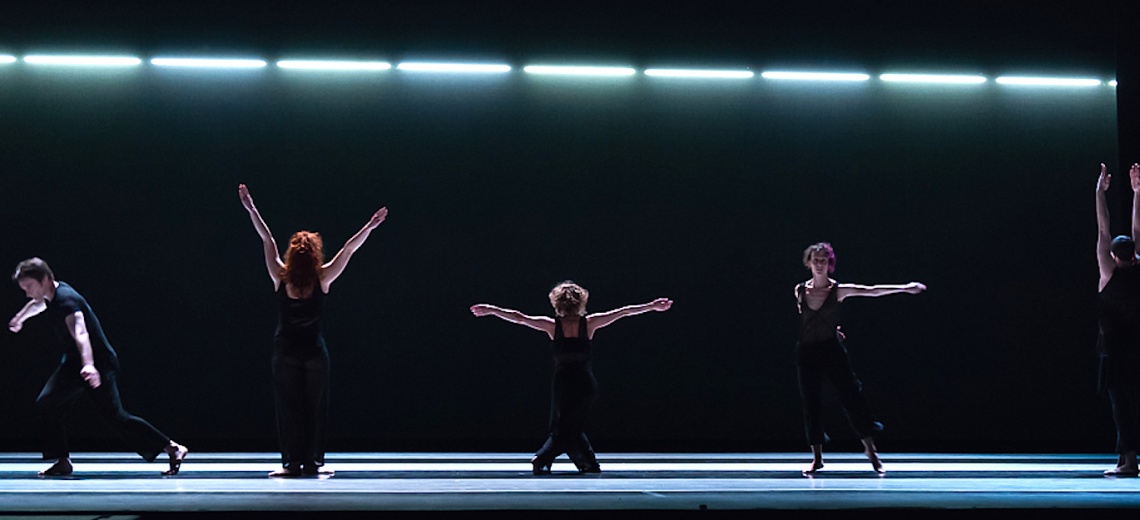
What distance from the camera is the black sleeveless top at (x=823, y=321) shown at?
619 centimetres

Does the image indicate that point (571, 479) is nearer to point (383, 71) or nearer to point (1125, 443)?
point (1125, 443)

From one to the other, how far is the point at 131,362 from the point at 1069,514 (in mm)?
7390

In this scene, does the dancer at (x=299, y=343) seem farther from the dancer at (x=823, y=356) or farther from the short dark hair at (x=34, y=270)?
the dancer at (x=823, y=356)

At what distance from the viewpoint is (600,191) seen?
8.98 meters

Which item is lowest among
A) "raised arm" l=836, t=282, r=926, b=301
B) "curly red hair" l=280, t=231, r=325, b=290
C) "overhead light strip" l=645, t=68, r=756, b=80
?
"raised arm" l=836, t=282, r=926, b=301

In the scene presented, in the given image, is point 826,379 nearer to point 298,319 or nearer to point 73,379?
point 298,319

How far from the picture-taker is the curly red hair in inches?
221

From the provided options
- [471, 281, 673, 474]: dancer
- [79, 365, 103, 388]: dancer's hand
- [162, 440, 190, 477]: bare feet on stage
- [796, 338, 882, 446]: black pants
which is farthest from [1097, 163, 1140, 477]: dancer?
[79, 365, 103, 388]: dancer's hand

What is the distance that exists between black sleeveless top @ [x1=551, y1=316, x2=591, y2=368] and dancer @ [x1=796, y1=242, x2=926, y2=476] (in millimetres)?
1354

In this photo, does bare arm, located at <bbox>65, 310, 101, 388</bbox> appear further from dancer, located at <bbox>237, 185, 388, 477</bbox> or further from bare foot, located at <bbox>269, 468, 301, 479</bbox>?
bare foot, located at <bbox>269, 468, 301, 479</bbox>

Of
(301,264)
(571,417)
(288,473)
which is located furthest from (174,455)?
(571,417)

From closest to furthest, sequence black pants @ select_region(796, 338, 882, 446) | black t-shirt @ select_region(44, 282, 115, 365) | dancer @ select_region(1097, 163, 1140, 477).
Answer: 1. black t-shirt @ select_region(44, 282, 115, 365)
2. dancer @ select_region(1097, 163, 1140, 477)
3. black pants @ select_region(796, 338, 882, 446)

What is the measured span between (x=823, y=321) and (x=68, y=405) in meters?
4.56

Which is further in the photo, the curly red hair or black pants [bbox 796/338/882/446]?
black pants [bbox 796/338/882/446]
